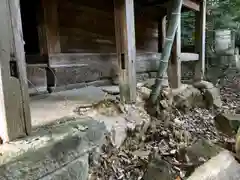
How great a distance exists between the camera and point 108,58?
126 inches

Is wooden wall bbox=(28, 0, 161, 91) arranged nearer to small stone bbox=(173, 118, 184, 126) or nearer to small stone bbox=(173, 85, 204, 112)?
small stone bbox=(173, 85, 204, 112)

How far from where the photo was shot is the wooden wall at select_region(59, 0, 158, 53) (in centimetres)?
A: 268

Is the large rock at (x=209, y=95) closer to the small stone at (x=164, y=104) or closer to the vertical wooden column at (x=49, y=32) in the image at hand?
the small stone at (x=164, y=104)

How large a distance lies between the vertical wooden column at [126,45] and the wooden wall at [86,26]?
0.95 meters

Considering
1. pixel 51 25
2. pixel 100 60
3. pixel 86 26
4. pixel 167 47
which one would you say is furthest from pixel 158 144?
pixel 86 26

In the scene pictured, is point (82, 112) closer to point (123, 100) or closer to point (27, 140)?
point (123, 100)

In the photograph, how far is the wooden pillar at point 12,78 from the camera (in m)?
0.97

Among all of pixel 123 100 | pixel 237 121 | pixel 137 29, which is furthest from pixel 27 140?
pixel 137 29

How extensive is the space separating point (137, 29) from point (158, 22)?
0.68 m

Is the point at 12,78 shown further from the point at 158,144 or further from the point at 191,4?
the point at 191,4

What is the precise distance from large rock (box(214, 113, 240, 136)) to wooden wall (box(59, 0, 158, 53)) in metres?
1.77

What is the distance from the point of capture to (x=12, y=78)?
1008mm

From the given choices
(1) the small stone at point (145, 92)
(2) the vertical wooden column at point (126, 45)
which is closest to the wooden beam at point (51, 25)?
(2) the vertical wooden column at point (126, 45)

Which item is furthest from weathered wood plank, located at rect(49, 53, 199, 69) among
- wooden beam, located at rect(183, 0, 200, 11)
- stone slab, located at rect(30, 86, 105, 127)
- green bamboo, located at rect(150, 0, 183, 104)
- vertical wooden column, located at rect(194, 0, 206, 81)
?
wooden beam, located at rect(183, 0, 200, 11)
